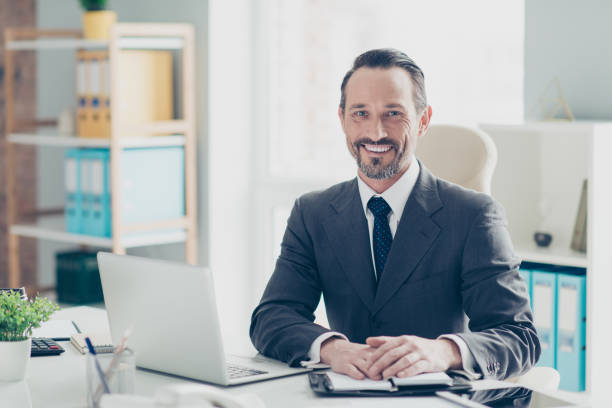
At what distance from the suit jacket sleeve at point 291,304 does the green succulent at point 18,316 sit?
464mm

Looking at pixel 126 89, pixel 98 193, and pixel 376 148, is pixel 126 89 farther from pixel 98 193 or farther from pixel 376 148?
pixel 376 148

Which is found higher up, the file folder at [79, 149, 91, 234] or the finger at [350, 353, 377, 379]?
the file folder at [79, 149, 91, 234]

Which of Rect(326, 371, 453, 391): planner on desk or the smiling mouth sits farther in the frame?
the smiling mouth

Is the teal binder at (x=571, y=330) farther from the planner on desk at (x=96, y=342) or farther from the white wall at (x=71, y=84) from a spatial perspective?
the white wall at (x=71, y=84)

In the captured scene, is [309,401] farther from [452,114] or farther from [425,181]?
[452,114]

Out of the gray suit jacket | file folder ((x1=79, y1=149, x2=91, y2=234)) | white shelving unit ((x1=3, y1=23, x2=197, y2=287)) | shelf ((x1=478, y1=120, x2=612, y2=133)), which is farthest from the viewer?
file folder ((x1=79, y1=149, x2=91, y2=234))

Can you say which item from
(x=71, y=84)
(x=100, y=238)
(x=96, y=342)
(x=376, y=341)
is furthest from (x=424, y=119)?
(x=71, y=84)

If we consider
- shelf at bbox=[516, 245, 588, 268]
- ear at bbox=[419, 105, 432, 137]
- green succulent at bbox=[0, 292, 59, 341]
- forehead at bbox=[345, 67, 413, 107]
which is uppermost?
forehead at bbox=[345, 67, 413, 107]

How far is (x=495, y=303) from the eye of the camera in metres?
1.80

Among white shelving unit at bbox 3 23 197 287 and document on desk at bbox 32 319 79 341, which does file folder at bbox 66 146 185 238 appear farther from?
document on desk at bbox 32 319 79 341

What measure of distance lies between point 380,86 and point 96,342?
0.85 metres

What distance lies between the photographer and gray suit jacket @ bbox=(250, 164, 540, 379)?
5.89 feet

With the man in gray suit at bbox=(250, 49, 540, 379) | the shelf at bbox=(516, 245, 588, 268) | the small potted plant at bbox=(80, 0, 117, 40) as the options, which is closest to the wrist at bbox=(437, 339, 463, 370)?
the man in gray suit at bbox=(250, 49, 540, 379)

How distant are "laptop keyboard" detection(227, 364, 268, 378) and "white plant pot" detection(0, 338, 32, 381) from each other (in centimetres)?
39
